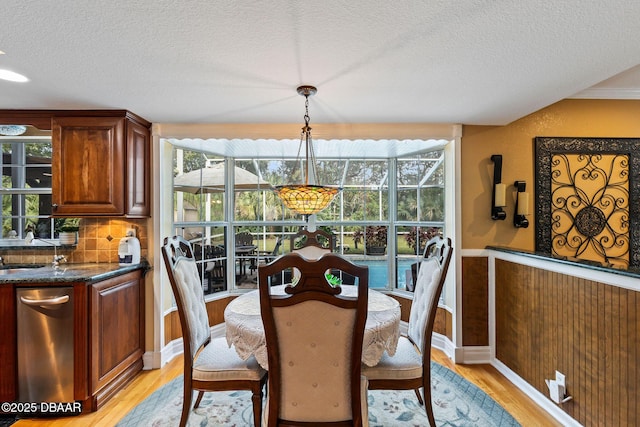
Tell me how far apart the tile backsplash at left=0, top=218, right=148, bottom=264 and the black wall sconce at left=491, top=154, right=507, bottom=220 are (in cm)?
330

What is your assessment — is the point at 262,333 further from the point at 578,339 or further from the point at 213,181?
the point at 213,181

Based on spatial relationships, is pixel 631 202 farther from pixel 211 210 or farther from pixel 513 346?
pixel 211 210

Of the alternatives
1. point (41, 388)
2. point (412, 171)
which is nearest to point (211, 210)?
point (41, 388)

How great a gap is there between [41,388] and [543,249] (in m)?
4.22

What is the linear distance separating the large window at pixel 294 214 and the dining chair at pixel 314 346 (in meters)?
2.32

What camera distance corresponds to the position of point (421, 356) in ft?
6.40

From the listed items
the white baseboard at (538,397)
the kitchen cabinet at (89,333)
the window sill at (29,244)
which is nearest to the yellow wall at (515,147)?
the white baseboard at (538,397)

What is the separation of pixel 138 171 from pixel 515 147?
3491 millimetres

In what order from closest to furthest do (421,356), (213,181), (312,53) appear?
(312,53)
(421,356)
(213,181)

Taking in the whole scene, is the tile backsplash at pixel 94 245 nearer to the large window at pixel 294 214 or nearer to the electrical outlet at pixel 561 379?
the large window at pixel 294 214

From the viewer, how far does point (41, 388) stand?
7.32 feet

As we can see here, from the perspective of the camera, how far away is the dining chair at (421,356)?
1858 mm

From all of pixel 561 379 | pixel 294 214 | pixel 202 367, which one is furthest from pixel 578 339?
pixel 294 214

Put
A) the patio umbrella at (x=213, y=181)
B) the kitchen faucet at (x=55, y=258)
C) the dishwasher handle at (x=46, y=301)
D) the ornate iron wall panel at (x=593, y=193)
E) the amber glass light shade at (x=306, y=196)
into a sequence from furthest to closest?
the patio umbrella at (x=213, y=181) < the ornate iron wall panel at (x=593, y=193) < the kitchen faucet at (x=55, y=258) < the dishwasher handle at (x=46, y=301) < the amber glass light shade at (x=306, y=196)
